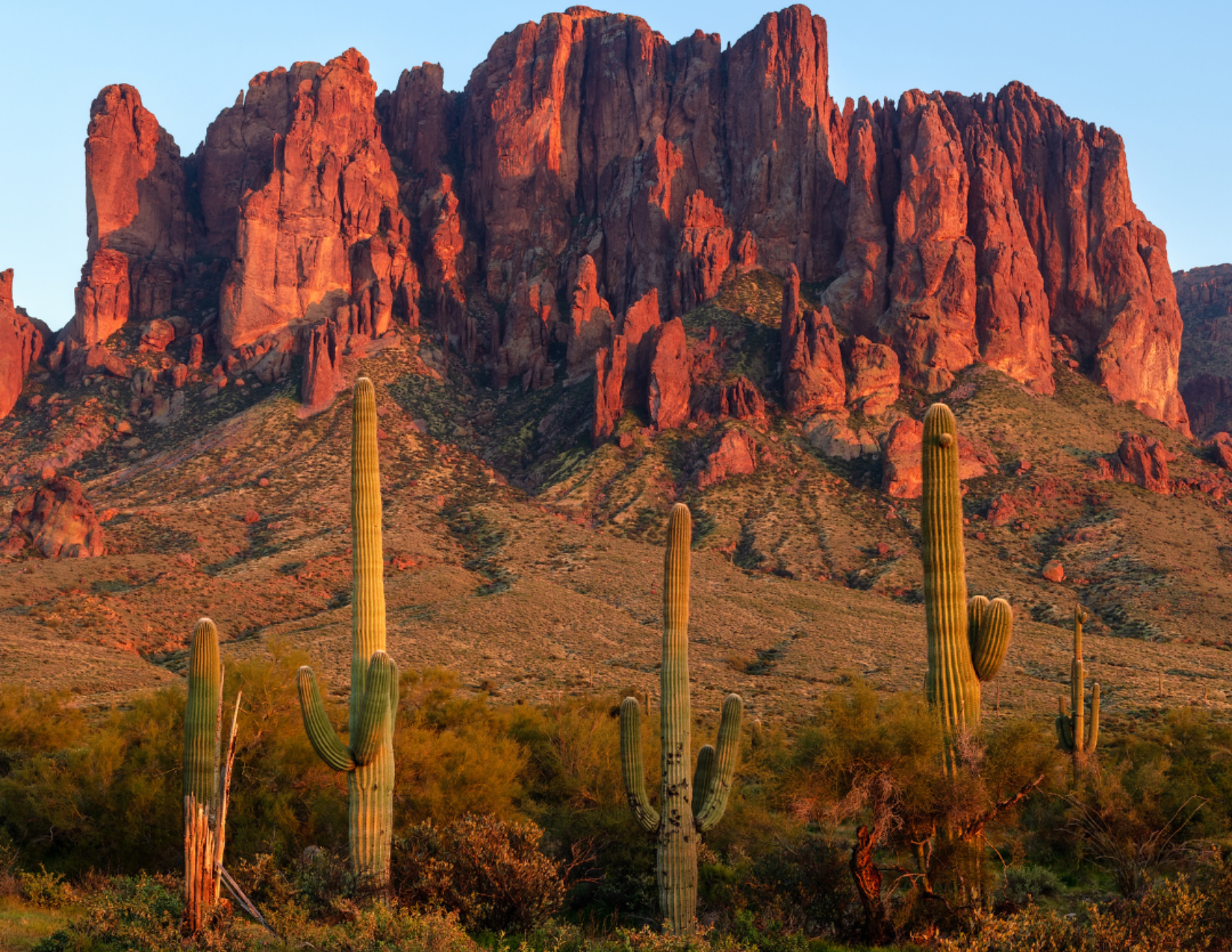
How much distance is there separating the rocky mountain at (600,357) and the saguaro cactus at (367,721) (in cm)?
2658

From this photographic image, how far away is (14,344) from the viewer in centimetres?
8938

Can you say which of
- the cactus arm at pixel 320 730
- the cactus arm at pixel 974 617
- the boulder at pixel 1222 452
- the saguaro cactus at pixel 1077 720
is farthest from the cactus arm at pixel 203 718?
the boulder at pixel 1222 452

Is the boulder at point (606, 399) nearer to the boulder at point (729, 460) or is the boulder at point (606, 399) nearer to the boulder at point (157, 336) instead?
the boulder at point (729, 460)

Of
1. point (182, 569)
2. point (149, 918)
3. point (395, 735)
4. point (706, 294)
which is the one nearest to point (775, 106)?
point (706, 294)

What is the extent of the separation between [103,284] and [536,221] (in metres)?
45.4

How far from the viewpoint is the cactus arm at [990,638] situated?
542 inches

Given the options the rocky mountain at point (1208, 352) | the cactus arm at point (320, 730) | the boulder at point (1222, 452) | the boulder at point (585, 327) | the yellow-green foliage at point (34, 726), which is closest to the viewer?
the cactus arm at point (320, 730)

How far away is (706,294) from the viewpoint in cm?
9500

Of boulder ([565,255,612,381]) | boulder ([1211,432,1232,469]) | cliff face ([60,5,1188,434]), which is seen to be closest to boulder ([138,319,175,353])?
cliff face ([60,5,1188,434])

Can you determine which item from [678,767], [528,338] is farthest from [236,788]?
[528,338]

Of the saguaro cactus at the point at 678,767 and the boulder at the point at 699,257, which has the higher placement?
the boulder at the point at 699,257

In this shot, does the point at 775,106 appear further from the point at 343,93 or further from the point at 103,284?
the point at 103,284

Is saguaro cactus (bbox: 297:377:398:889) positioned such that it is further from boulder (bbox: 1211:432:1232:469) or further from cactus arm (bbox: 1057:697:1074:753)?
boulder (bbox: 1211:432:1232:469)

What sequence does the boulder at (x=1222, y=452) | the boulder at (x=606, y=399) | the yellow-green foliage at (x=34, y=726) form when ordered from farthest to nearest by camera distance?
the boulder at (x=606, y=399), the boulder at (x=1222, y=452), the yellow-green foliage at (x=34, y=726)
